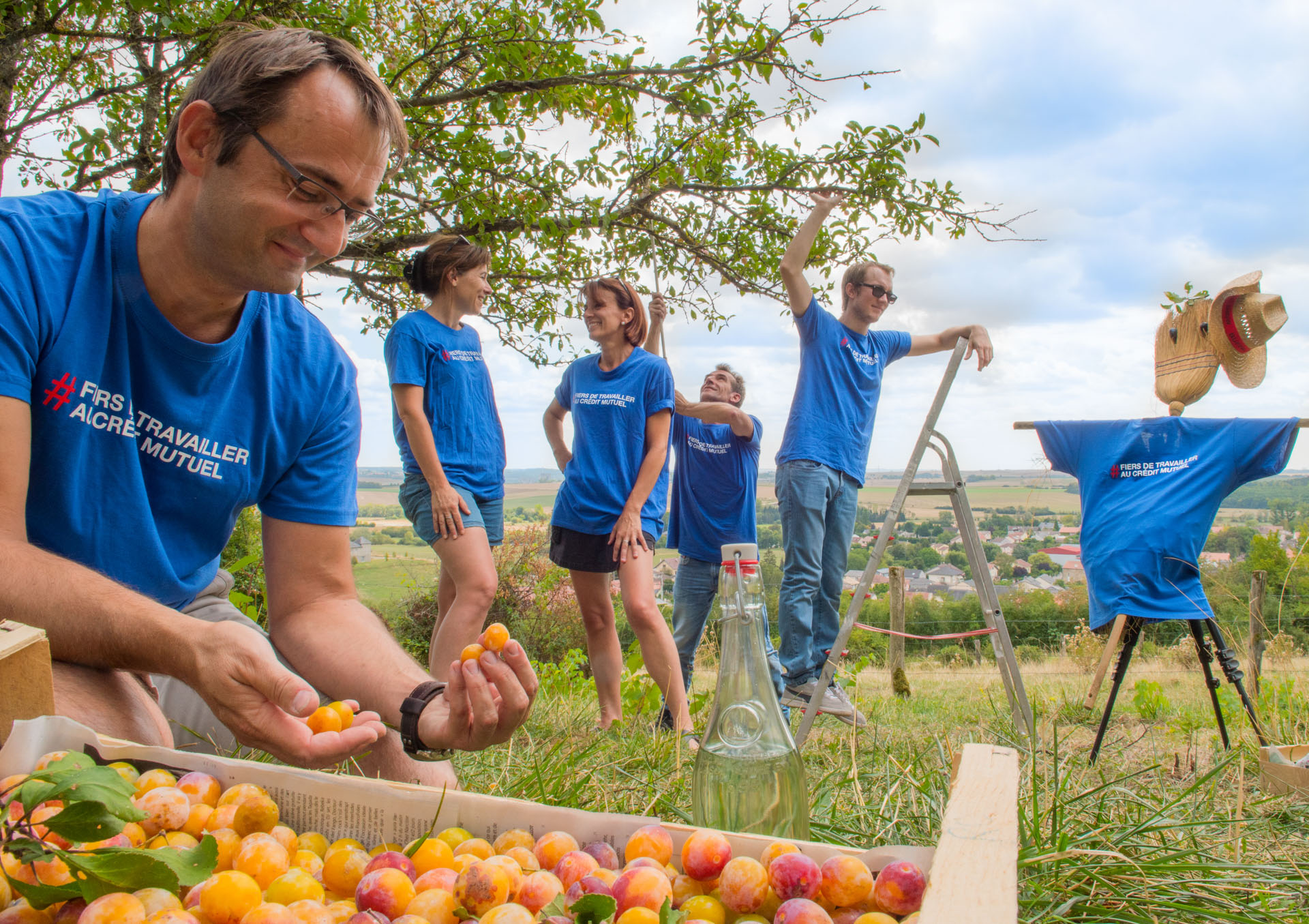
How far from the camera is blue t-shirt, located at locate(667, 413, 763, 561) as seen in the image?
4.47m

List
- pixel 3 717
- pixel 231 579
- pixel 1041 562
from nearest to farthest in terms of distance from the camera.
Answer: pixel 3 717 < pixel 231 579 < pixel 1041 562

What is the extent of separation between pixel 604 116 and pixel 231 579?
3625mm

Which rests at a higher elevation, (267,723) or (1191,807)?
(267,723)

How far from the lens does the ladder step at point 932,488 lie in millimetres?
3357

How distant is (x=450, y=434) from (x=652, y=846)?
9.72 feet

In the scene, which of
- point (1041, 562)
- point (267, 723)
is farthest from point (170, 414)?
point (1041, 562)

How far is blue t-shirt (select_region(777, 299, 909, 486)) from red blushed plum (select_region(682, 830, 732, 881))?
3.23 metres

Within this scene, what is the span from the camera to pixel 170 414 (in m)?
1.60

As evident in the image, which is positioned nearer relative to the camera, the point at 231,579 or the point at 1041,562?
the point at 231,579

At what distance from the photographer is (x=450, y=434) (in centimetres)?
359

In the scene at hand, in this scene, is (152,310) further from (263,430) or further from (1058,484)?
(1058,484)

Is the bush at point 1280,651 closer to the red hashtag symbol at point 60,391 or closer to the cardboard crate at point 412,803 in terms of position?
the cardboard crate at point 412,803

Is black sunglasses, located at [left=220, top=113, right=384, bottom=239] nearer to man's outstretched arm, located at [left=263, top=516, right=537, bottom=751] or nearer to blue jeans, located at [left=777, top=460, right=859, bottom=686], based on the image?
man's outstretched arm, located at [left=263, top=516, right=537, bottom=751]

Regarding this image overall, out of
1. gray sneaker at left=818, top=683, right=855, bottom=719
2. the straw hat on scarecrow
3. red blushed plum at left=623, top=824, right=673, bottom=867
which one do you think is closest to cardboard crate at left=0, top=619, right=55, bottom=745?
red blushed plum at left=623, top=824, right=673, bottom=867
